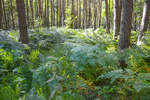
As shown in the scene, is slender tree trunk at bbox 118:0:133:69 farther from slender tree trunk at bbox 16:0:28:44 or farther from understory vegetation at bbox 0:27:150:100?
slender tree trunk at bbox 16:0:28:44

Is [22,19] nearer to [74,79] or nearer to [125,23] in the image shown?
[74,79]

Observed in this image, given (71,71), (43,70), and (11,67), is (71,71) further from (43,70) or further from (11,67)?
(11,67)

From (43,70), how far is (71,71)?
25.3 inches

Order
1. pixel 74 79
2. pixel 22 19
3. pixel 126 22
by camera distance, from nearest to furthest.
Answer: pixel 74 79 → pixel 126 22 → pixel 22 19

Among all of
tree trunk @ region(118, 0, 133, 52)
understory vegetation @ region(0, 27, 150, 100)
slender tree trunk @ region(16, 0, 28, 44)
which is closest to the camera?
understory vegetation @ region(0, 27, 150, 100)

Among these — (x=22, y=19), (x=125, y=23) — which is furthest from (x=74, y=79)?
(x=22, y=19)

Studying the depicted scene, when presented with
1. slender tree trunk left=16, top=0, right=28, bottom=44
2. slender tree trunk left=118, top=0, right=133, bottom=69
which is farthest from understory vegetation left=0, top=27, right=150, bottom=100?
slender tree trunk left=16, top=0, right=28, bottom=44

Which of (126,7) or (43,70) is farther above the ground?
(126,7)

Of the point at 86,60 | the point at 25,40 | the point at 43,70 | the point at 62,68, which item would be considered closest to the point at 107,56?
the point at 86,60

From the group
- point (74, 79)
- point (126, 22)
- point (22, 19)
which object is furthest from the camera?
point (22, 19)

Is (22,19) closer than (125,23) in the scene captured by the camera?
No

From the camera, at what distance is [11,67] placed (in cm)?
333

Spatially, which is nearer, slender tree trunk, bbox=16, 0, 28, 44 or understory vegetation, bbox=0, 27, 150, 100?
understory vegetation, bbox=0, 27, 150, 100

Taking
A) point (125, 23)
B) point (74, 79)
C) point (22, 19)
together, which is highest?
point (22, 19)
